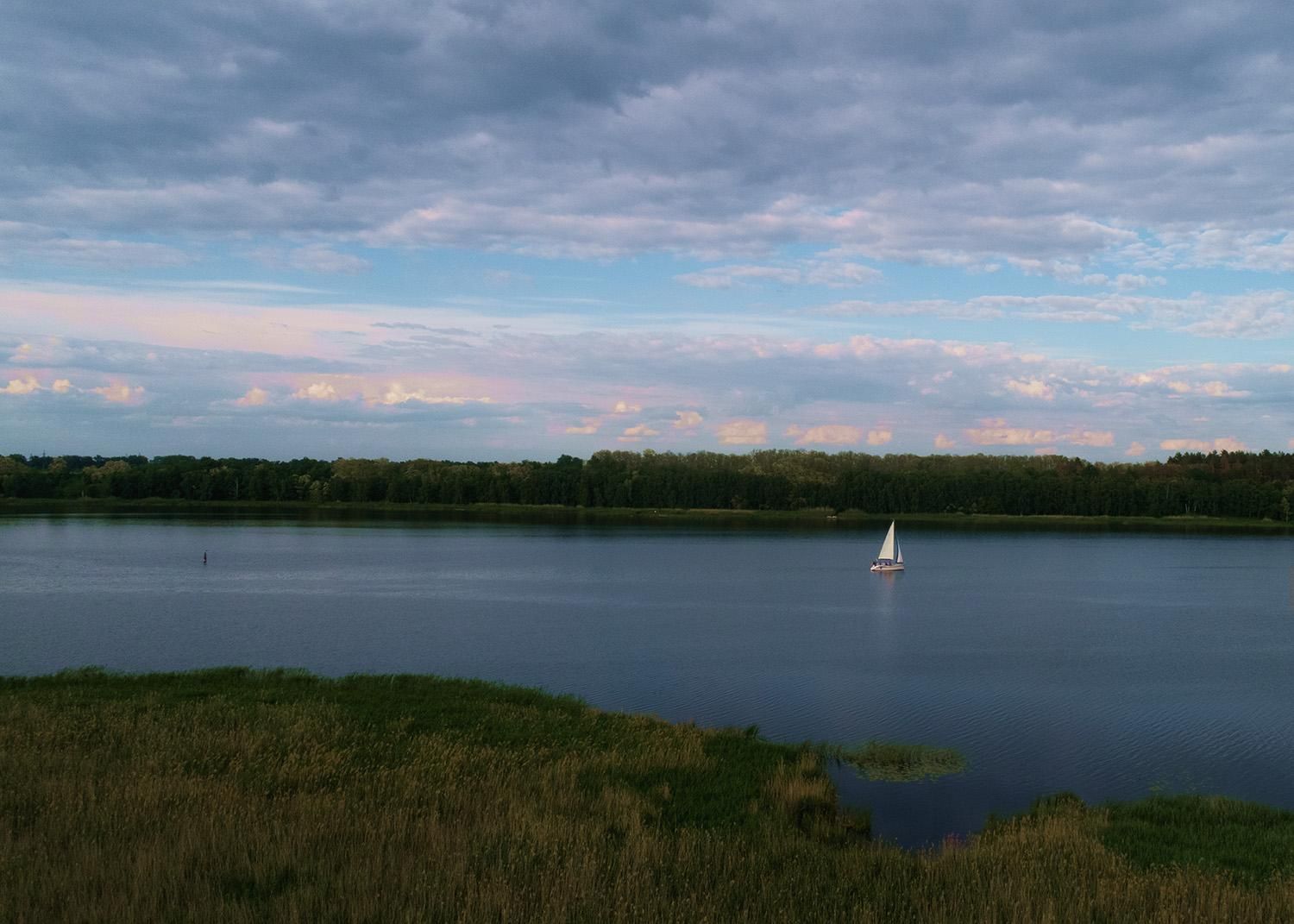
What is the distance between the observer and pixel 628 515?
157m

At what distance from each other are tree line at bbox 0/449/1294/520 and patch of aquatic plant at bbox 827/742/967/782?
13682cm

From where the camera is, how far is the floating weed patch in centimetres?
1117

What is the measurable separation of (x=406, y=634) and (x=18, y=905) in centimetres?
2612

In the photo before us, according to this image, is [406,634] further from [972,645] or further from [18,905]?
[18,905]

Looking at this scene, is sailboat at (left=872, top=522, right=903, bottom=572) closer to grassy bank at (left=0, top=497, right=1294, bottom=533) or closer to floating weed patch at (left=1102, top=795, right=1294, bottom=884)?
floating weed patch at (left=1102, top=795, right=1294, bottom=884)

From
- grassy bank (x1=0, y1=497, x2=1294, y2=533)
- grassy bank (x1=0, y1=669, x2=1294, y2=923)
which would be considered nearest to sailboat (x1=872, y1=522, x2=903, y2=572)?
grassy bank (x1=0, y1=669, x2=1294, y2=923)

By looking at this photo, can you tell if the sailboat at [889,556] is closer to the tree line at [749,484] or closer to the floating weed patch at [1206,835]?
the floating weed patch at [1206,835]

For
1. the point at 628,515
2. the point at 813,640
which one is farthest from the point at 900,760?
the point at 628,515

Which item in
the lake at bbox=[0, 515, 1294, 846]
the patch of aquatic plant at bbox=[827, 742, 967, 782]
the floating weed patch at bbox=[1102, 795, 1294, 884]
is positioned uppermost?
the floating weed patch at bbox=[1102, 795, 1294, 884]

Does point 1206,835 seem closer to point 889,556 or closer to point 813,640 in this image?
point 813,640

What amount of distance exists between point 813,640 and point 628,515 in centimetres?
12248

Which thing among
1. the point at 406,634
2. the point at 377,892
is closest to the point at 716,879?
the point at 377,892

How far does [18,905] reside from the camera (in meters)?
7.48

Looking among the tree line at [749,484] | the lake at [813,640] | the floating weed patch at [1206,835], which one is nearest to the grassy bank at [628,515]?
the tree line at [749,484]
